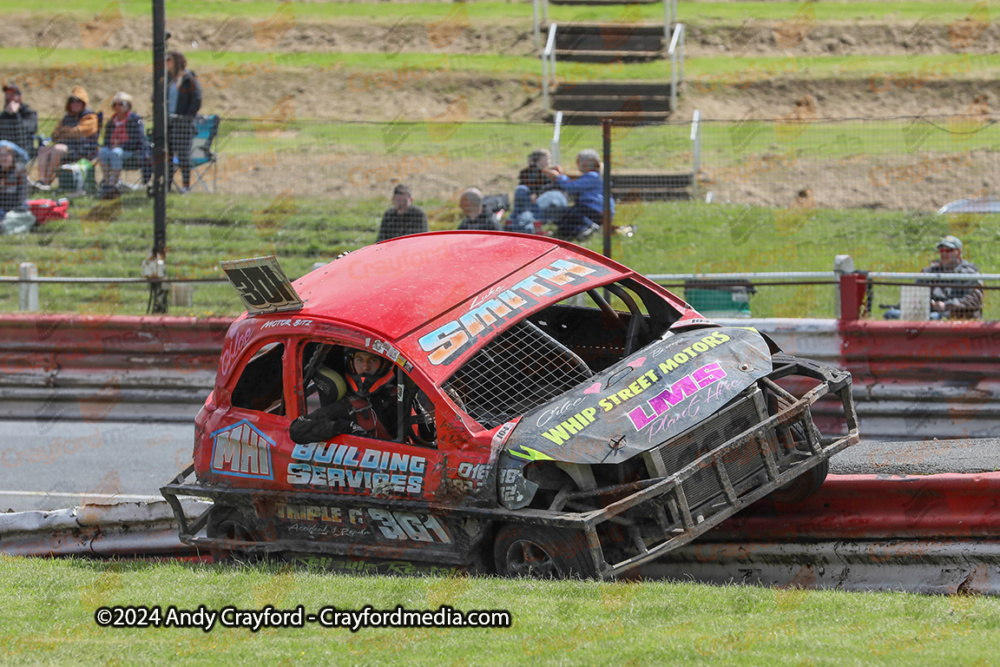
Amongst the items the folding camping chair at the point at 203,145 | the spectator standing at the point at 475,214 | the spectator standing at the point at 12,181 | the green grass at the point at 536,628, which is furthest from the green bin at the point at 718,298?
the spectator standing at the point at 12,181

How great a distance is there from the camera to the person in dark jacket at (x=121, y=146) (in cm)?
1695

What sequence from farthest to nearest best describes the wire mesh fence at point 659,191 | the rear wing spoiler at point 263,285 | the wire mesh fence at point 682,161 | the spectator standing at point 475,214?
the wire mesh fence at point 682,161, the wire mesh fence at point 659,191, the spectator standing at point 475,214, the rear wing spoiler at point 263,285

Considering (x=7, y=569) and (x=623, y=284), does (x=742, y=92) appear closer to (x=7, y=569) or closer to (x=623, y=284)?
(x=623, y=284)

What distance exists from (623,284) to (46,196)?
12421mm

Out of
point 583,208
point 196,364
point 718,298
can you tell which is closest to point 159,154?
point 196,364

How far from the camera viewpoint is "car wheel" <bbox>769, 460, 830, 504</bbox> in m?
6.93

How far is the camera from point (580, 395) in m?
6.64

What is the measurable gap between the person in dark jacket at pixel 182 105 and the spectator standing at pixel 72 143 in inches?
56.9

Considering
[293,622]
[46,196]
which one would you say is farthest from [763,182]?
[293,622]

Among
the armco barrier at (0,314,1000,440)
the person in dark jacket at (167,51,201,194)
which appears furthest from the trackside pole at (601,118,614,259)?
the person in dark jacket at (167,51,201,194)

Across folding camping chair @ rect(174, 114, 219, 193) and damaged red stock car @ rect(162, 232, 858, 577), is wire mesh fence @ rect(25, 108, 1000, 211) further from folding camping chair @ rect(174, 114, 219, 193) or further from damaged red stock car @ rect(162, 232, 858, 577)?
damaged red stock car @ rect(162, 232, 858, 577)

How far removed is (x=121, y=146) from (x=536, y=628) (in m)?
13.7

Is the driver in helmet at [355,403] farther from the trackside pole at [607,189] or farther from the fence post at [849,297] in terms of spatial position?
the trackside pole at [607,189]

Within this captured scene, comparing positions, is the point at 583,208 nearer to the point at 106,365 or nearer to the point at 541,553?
the point at 106,365
